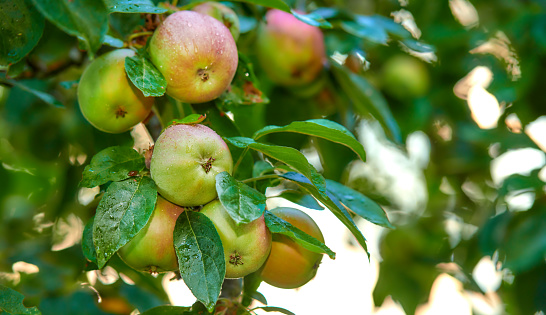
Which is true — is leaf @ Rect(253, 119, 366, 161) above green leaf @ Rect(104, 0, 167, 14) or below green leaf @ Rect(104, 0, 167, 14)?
below

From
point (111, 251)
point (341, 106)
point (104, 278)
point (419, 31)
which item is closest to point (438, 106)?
point (419, 31)

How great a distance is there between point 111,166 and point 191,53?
221 millimetres

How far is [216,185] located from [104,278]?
91cm

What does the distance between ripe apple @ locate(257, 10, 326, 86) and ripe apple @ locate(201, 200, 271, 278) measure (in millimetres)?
877

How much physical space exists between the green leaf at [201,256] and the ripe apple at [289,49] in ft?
2.99

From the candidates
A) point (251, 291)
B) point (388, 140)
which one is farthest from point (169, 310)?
point (388, 140)

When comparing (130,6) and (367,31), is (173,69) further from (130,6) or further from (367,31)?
(367,31)

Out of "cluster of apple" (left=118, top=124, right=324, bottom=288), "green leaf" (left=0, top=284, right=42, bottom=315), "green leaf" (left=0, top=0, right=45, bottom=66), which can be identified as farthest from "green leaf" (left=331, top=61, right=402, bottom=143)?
"green leaf" (left=0, top=284, right=42, bottom=315)

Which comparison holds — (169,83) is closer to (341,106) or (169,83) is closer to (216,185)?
(216,185)

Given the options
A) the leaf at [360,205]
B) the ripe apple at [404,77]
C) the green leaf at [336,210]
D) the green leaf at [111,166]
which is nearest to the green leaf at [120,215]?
the green leaf at [111,166]

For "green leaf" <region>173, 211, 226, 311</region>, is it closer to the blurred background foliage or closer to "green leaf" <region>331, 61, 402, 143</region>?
the blurred background foliage

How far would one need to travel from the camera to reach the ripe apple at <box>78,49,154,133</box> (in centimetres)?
88

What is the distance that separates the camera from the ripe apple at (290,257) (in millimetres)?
901

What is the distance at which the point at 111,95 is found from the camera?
0.88 meters
